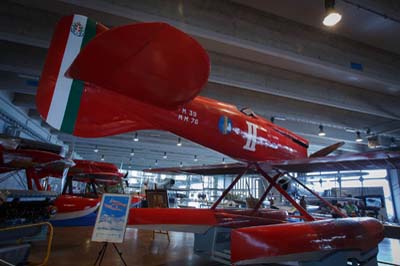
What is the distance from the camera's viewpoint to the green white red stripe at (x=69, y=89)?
1.84 m

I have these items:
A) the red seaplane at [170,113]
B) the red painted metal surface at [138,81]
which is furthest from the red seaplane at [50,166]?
the red painted metal surface at [138,81]

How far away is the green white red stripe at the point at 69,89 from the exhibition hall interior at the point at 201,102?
0.01 metres

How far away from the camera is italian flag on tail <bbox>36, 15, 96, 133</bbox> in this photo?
1.83 meters

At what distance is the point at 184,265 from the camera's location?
3908 mm

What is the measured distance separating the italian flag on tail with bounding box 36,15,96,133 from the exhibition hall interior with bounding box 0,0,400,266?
1cm

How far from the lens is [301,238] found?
248cm

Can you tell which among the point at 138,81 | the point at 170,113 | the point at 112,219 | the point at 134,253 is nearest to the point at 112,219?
the point at 112,219

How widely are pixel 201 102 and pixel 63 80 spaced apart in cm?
160

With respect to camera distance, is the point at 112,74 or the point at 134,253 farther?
the point at 134,253

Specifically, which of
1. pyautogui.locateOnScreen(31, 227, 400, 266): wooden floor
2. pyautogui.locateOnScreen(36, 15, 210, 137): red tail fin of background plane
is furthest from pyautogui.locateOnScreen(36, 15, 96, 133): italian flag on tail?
pyautogui.locateOnScreen(31, 227, 400, 266): wooden floor

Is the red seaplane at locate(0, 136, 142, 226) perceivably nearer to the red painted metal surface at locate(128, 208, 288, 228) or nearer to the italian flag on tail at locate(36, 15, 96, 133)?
the red painted metal surface at locate(128, 208, 288, 228)

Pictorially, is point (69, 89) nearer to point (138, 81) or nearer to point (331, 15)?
point (138, 81)

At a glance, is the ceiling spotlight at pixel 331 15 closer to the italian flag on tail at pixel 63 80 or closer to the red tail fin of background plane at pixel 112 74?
the red tail fin of background plane at pixel 112 74

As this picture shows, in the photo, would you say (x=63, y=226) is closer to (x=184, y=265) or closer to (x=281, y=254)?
(x=184, y=265)
